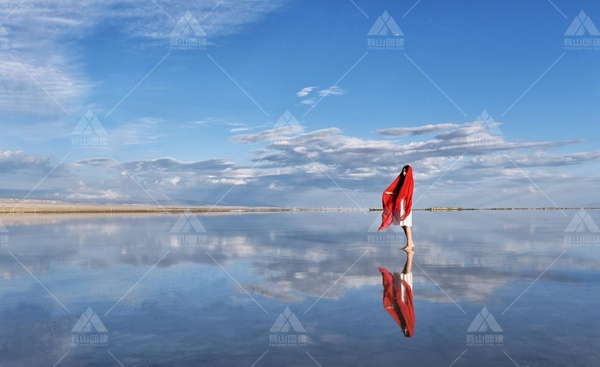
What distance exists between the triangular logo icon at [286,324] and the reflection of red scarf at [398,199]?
7338 mm

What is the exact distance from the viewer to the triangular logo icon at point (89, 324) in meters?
5.48

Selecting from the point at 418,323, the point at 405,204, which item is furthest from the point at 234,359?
the point at 405,204

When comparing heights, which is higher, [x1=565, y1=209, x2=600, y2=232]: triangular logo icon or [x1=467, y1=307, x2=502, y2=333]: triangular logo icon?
[x1=565, y1=209, x2=600, y2=232]: triangular logo icon

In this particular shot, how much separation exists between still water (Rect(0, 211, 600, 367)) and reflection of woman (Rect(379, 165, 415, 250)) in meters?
1.27

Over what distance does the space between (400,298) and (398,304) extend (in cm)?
38

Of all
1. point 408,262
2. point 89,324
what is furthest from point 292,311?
point 408,262

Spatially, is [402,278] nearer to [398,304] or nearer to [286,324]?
[398,304]

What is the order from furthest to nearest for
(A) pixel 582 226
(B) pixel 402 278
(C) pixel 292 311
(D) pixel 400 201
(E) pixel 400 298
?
(A) pixel 582 226 → (D) pixel 400 201 → (B) pixel 402 278 → (E) pixel 400 298 → (C) pixel 292 311

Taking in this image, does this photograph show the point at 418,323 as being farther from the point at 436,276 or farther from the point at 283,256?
the point at 283,256

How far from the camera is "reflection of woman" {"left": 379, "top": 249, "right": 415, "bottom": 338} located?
18.6 ft

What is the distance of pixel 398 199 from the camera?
12914 millimetres

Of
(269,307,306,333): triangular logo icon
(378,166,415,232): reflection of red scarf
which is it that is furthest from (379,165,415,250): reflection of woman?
(269,307,306,333): triangular logo icon

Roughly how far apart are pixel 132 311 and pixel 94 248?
29.8ft

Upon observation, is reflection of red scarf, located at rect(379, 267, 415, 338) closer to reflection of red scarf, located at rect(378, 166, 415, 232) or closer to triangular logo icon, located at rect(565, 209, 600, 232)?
reflection of red scarf, located at rect(378, 166, 415, 232)
